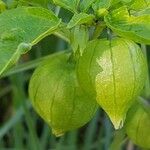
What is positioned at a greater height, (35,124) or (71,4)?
(71,4)

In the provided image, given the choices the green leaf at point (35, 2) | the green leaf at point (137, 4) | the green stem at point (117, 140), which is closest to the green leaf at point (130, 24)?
the green leaf at point (137, 4)

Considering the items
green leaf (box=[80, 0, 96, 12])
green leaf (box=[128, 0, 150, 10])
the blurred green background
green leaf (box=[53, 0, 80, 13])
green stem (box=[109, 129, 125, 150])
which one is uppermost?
green leaf (box=[53, 0, 80, 13])

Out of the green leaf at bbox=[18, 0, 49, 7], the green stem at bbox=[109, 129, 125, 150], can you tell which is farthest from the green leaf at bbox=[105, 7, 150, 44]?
the green stem at bbox=[109, 129, 125, 150]

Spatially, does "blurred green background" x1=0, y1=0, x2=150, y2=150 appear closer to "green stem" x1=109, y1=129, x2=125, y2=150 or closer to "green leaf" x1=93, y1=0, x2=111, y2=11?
"green stem" x1=109, y1=129, x2=125, y2=150

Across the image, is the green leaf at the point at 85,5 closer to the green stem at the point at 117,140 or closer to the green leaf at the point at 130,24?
the green leaf at the point at 130,24

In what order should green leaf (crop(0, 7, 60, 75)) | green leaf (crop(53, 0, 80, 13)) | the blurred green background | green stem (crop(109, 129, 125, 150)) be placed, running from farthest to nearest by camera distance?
the blurred green background
green stem (crop(109, 129, 125, 150))
green leaf (crop(53, 0, 80, 13))
green leaf (crop(0, 7, 60, 75))

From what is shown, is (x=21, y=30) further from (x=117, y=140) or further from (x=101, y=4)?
(x=117, y=140)

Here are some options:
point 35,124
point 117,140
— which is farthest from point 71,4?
point 35,124
